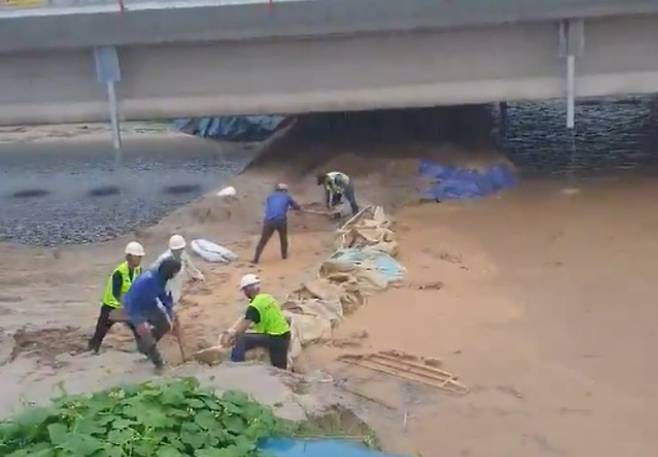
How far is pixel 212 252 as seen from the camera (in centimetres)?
1789

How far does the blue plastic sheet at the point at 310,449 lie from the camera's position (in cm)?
800

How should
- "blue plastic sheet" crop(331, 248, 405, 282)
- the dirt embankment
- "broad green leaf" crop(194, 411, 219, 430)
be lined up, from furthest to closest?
"blue plastic sheet" crop(331, 248, 405, 282) → the dirt embankment → "broad green leaf" crop(194, 411, 219, 430)

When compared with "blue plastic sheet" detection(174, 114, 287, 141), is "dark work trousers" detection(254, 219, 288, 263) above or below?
below

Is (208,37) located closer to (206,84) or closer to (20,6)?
(206,84)

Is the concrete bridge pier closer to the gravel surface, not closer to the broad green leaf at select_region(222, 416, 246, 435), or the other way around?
the gravel surface

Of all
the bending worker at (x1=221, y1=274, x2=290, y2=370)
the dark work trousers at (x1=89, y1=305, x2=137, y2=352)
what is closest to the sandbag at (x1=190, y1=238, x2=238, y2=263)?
the dark work trousers at (x1=89, y1=305, x2=137, y2=352)

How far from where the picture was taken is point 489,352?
13055 millimetres

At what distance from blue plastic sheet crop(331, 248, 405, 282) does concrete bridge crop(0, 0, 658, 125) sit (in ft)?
16.3

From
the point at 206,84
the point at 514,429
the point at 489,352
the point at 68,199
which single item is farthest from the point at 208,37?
the point at 514,429

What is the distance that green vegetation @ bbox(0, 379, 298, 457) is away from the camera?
25.1ft

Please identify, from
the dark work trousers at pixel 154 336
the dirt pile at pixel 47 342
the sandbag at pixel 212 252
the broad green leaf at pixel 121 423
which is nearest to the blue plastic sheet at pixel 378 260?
the sandbag at pixel 212 252

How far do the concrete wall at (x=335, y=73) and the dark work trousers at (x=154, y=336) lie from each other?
30.6 feet

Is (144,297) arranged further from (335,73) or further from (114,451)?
(335,73)

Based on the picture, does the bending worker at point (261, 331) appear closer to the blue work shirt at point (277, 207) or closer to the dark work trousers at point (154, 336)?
the dark work trousers at point (154, 336)
